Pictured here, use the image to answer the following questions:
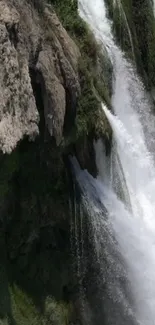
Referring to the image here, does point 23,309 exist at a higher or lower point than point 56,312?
higher

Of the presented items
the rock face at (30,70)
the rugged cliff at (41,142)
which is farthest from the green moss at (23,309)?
Answer: the rock face at (30,70)

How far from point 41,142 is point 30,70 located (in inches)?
53.8

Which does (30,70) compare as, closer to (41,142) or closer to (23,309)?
(41,142)

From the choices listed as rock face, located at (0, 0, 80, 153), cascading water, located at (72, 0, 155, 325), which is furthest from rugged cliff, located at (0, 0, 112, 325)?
cascading water, located at (72, 0, 155, 325)

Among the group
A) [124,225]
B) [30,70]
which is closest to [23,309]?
[124,225]

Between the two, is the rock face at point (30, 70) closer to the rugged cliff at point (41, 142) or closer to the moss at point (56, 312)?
the rugged cliff at point (41, 142)

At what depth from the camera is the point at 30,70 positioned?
10.1 m

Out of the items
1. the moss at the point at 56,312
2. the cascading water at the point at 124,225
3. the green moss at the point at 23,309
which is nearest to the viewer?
the green moss at the point at 23,309

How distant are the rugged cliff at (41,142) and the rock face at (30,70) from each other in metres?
0.02

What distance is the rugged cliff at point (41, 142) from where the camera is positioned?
377 inches

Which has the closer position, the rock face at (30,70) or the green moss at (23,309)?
the rock face at (30,70)

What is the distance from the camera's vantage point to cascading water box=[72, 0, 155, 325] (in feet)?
41.2

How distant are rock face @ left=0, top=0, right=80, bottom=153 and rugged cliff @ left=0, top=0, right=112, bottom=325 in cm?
2

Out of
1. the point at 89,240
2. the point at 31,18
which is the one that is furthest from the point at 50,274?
the point at 31,18
